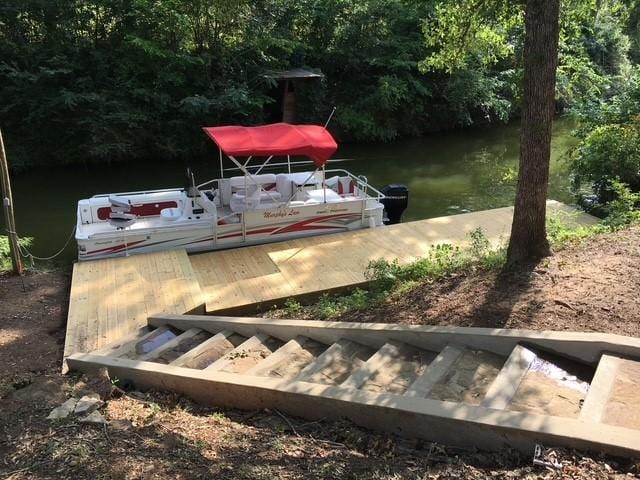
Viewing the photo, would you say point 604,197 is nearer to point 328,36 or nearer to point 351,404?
point 351,404

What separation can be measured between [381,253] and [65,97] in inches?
490

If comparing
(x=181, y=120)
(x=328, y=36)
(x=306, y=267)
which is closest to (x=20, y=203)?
(x=181, y=120)

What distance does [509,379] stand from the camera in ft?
11.7

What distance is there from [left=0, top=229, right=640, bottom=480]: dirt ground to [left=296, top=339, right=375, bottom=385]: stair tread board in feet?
1.52

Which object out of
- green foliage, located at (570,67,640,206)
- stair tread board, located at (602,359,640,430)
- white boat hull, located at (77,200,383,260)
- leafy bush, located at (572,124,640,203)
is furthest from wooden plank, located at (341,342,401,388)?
leafy bush, located at (572,124,640,203)

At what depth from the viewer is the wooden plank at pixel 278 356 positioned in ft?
14.7

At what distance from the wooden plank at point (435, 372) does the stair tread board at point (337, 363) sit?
0.67m

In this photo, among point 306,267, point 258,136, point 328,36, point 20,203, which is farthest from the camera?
point 328,36

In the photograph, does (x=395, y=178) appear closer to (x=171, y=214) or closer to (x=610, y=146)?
(x=610, y=146)

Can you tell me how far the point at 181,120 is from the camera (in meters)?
19.6

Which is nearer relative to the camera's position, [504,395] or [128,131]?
[504,395]

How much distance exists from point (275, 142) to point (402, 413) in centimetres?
770

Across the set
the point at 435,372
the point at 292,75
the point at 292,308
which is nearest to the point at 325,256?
the point at 292,308

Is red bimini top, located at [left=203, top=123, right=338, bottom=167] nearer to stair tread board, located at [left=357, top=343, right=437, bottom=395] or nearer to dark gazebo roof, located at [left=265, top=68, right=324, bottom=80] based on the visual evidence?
stair tread board, located at [left=357, top=343, right=437, bottom=395]
